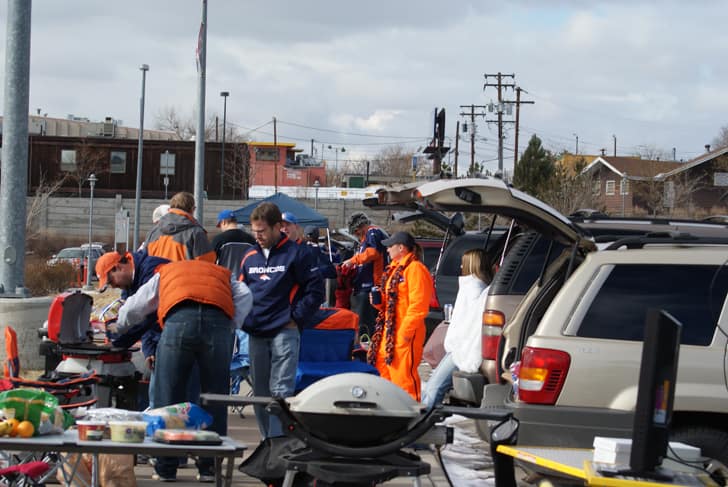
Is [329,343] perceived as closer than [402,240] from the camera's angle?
Yes

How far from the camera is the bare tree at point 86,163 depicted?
210 ft

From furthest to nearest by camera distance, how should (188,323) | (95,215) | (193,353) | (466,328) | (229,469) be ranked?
1. (95,215)
2. (466,328)
3. (193,353)
4. (188,323)
5. (229,469)

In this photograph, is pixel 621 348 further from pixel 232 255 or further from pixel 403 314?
pixel 232 255

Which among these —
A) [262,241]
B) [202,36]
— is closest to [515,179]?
[202,36]

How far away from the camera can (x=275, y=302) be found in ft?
24.7

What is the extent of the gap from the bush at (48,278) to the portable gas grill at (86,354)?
15055mm

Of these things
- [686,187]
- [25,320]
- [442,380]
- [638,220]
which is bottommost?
[442,380]

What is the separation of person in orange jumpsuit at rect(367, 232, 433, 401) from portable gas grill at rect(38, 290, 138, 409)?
2443 millimetres

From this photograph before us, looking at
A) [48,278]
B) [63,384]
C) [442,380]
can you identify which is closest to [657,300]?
[442,380]

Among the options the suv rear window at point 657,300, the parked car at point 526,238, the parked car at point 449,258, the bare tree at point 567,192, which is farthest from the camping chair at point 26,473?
the bare tree at point 567,192

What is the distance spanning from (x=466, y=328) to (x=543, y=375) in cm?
211

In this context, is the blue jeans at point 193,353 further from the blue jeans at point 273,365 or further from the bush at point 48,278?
the bush at point 48,278

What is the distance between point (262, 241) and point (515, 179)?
45.9 m

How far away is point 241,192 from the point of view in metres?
70.9
